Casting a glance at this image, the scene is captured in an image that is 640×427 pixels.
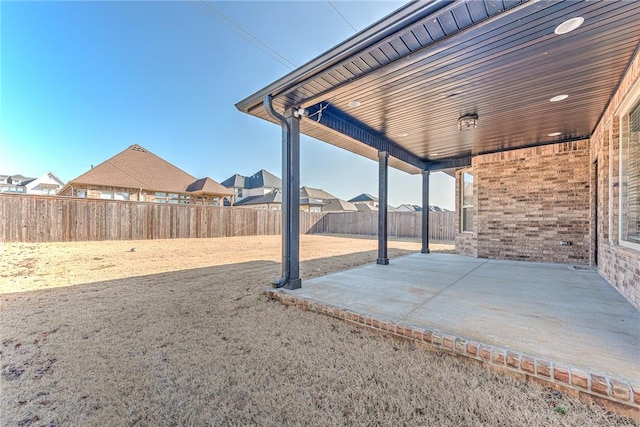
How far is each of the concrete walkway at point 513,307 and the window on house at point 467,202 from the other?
2.59 m

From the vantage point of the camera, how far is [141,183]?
14672mm

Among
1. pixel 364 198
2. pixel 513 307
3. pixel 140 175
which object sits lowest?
pixel 513 307

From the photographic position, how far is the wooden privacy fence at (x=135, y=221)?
8.41 m

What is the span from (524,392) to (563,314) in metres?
1.60

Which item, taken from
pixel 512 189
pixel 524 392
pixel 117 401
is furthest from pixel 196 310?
pixel 512 189

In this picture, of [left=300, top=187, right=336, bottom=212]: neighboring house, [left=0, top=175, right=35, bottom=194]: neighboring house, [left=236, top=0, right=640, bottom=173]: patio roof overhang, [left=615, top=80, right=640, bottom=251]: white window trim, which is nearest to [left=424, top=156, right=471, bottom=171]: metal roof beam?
[left=236, top=0, right=640, bottom=173]: patio roof overhang

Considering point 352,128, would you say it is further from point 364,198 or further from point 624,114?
point 364,198

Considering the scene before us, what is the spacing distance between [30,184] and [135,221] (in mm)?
31907

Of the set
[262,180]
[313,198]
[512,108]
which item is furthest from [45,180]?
[512,108]

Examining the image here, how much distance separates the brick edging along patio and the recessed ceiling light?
268cm

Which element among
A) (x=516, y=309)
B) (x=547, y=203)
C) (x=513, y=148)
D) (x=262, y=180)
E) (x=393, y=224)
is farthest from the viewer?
(x=262, y=180)

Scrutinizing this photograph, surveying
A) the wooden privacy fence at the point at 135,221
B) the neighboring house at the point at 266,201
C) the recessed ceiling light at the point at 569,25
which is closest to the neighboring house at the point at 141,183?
the wooden privacy fence at the point at 135,221

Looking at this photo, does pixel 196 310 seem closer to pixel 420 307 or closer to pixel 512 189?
pixel 420 307

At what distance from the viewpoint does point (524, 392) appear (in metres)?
1.70
